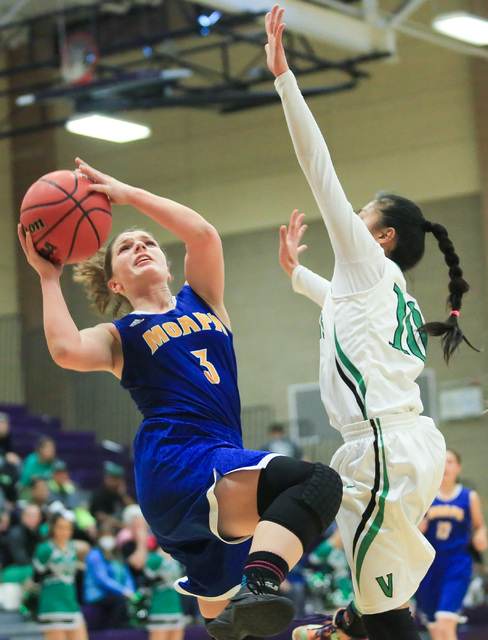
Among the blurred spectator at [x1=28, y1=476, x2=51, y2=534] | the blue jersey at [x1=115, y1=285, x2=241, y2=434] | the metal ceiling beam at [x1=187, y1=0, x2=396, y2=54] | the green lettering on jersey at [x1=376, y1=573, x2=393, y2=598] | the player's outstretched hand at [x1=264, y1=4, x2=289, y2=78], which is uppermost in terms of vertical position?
the metal ceiling beam at [x1=187, y1=0, x2=396, y2=54]

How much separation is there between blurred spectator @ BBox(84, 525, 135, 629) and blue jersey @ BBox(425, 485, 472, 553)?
3497 millimetres

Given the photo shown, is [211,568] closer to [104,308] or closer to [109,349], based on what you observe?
[109,349]

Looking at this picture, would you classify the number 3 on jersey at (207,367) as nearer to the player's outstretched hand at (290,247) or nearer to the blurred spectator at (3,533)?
the player's outstretched hand at (290,247)

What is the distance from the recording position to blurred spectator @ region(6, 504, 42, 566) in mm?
10305

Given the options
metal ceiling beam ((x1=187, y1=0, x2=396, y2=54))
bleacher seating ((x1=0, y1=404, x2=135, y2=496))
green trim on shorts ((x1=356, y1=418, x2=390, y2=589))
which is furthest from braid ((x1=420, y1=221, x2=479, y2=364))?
bleacher seating ((x1=0, y1=404, x2=135, y2=496))

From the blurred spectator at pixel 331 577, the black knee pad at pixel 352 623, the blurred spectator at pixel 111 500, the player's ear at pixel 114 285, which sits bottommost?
the blurred spectator at pixel 331 577

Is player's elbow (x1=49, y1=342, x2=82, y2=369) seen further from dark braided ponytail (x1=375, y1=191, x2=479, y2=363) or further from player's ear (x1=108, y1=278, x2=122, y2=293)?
dark braided ponytail (x1=375, y1=191, x2=479, y2=363)

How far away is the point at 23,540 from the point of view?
34.0 feet

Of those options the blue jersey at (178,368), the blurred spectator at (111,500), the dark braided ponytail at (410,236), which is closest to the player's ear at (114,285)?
the blue jersey at (178,368)

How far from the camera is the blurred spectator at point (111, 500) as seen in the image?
39.7 ft

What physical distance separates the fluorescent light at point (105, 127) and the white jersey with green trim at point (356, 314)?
923cm

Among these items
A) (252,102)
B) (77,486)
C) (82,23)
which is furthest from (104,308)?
(82,23)

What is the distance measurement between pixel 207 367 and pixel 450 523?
5325 millimetres

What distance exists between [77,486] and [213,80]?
6.94 metres
